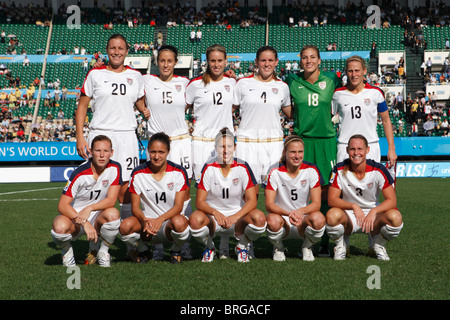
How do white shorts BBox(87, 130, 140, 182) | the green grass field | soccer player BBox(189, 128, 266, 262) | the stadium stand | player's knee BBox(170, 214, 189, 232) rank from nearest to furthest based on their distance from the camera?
the green grass field, player's knee BBox(170, 214, 189, 232), soccer player BBox(189, 128, 266, 262), white shorts BBox(87, 130, 140, 182), the stadium stand

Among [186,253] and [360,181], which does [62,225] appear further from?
[360,181]

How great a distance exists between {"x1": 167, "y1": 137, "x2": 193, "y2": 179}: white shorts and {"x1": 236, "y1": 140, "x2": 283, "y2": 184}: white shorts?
1.89 feet

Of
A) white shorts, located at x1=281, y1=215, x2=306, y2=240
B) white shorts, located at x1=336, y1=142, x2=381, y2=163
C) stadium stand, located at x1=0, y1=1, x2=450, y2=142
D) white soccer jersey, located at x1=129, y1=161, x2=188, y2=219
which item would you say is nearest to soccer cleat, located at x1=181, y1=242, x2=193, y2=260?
white soccer jersey, located at x1=129, y1=161, x2=188, y2=219

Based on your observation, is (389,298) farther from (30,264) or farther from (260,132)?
(30,264)

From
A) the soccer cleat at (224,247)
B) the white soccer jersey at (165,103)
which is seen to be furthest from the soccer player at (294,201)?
the white soccer jersey at (165,103)

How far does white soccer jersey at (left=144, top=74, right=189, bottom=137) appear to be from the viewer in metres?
6.00

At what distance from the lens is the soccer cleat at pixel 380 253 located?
5.67m

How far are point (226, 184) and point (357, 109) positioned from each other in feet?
5.67

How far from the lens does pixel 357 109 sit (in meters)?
5.97

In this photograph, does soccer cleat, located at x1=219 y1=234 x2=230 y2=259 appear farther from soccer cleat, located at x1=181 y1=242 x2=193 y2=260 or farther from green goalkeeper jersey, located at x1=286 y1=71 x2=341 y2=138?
green goalkeeper jersey, located at x1=286 y1=71 x2=341 y2=138

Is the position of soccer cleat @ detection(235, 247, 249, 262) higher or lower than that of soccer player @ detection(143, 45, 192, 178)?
lower

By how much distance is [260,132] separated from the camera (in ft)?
19.6

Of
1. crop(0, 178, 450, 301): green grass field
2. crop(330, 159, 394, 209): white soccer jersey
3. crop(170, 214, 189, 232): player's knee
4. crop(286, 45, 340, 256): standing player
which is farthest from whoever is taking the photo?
crop(286, 45, 340, 256): standing player

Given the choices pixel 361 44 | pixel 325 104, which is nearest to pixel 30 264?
pixel 325 104
